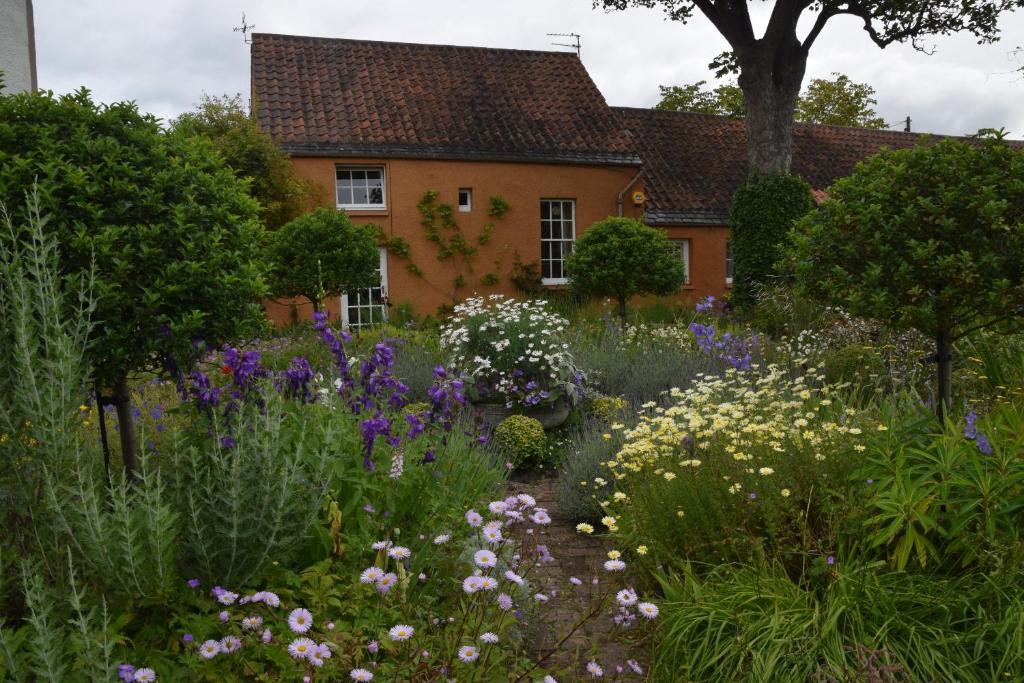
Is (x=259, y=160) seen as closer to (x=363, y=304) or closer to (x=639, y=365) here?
(x=363, y=304)

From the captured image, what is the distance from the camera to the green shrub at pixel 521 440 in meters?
7.08

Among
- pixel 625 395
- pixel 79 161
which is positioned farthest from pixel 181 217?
pixel 625 395

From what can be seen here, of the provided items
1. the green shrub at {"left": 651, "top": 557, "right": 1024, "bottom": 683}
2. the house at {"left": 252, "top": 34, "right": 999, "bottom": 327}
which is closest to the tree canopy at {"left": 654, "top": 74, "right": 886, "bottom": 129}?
the house at {"left": 252, "top": 34, "right": 999, "bottom": 327}

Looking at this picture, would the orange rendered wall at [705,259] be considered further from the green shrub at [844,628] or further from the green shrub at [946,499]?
the green shrub at [844,628]

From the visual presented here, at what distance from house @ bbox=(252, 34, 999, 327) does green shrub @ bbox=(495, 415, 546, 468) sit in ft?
31.5

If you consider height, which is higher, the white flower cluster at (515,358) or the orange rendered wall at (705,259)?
the orange rendered wall at (705,259)

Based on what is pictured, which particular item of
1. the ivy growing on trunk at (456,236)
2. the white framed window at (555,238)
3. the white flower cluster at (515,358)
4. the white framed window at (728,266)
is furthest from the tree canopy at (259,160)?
the white framed window at (728,266)

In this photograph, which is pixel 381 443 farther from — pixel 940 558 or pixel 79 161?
pixel 940 558

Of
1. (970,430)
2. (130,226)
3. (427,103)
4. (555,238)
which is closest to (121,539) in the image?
(130,226)

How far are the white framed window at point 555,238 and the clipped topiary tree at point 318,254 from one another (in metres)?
6.24

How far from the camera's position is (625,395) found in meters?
8.34

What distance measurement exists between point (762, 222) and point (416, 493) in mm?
14867

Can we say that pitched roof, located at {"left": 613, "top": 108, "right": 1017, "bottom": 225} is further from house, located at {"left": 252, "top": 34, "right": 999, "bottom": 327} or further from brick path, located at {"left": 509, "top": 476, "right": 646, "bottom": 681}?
brick path, located at {"left": 509, "top": 476, "right": 646, "bottom": 681}

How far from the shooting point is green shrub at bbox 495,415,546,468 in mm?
7082
